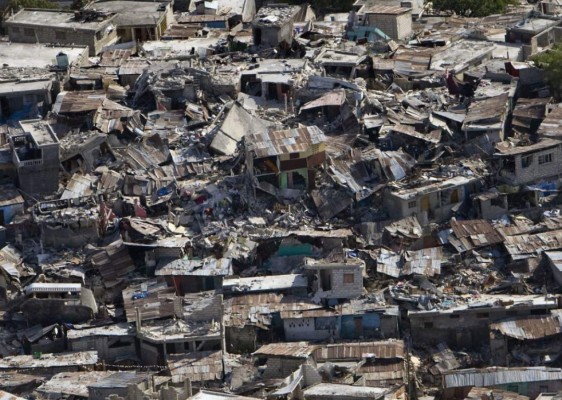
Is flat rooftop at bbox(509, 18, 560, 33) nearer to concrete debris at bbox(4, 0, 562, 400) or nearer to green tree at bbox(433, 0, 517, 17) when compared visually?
concrete debris at bbox(4, 0, 562, 400)

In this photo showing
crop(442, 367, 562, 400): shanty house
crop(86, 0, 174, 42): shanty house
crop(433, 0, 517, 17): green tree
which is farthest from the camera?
crop(433, 0, 517, 17): green tree

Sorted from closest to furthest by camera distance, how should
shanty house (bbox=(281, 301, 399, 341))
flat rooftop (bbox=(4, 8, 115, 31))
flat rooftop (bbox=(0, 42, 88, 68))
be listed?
shanty house (bbox=(281, 301, 399, 341))
flat rooftop (bbox=(0, 42, 88, 68))
flat rooftop (bbox=(4, 8, 115, 31))

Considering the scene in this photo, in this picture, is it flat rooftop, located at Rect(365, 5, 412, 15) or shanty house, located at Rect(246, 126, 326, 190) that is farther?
flat rooftop, located at Rect(365, 5, 412, 15)

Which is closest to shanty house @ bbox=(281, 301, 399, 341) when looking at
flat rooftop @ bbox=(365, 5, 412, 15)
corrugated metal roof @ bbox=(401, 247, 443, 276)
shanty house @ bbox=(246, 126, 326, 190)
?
corrugated metal roof @ bbox=(401, 247, 443, 276)

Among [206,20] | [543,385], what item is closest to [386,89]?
[206,20]

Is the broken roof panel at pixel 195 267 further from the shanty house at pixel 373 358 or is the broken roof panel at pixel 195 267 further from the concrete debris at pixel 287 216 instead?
the shanty house at pixel 373 358

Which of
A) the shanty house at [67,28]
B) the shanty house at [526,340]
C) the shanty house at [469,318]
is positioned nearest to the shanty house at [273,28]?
the shanty house at [67,28]

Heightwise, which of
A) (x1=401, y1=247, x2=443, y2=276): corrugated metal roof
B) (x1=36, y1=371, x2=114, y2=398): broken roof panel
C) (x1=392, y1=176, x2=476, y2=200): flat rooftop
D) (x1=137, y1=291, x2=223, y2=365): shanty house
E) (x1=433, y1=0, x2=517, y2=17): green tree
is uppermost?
(x1=433, y1=0, x2=517, y2=17): green tree
